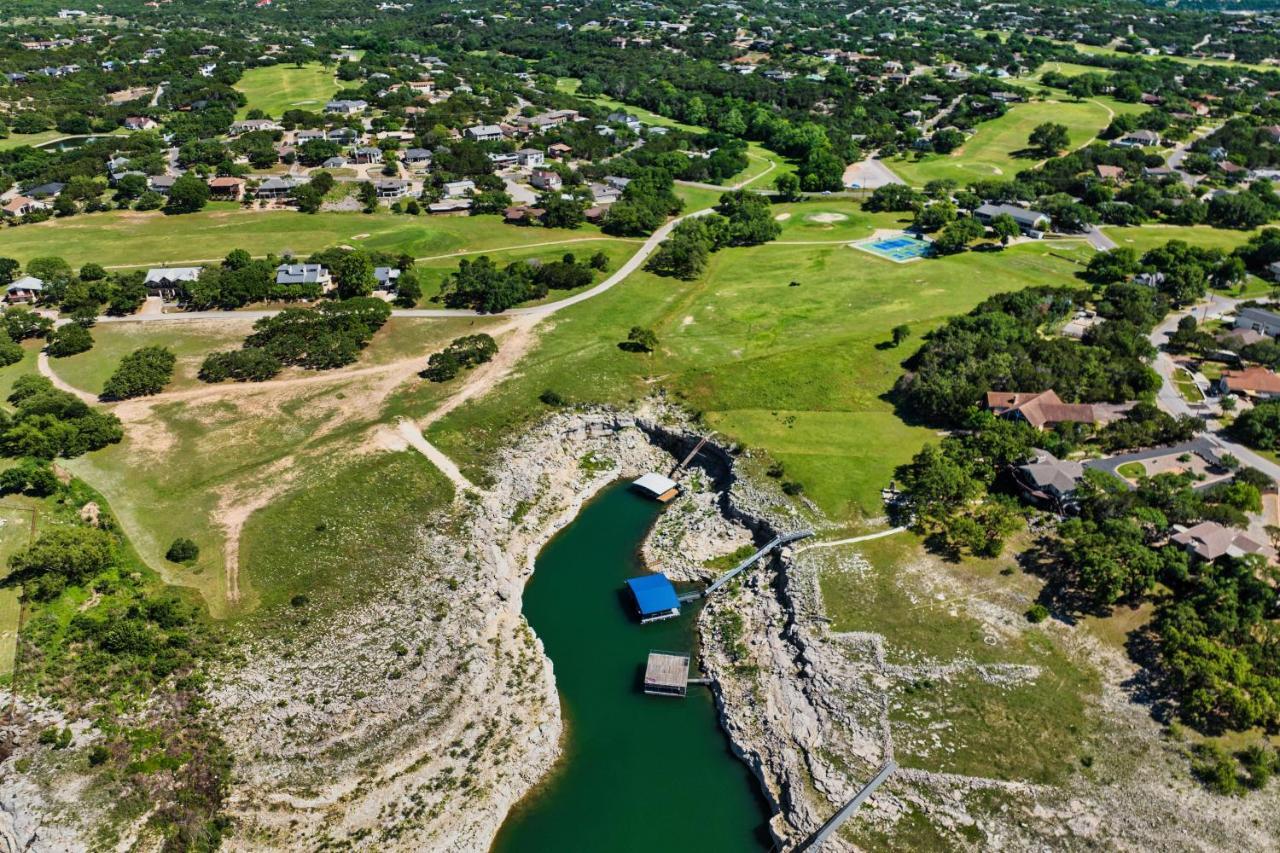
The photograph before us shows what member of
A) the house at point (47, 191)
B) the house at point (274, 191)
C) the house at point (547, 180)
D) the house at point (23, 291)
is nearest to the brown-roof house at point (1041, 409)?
the house at point (547, 180)

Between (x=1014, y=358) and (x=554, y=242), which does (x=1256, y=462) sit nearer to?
(x=1014, y=358)

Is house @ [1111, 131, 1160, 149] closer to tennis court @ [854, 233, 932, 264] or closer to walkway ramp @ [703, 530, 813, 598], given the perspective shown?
tennis court @ [854, 233, 932, 264]

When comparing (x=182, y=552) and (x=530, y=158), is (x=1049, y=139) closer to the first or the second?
(x=530, y=158)

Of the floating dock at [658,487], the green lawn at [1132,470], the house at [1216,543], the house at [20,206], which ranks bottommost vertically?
the house at [20,206]

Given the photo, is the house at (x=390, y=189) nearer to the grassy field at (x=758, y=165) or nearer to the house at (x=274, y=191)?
the house at (x=274, y=191)

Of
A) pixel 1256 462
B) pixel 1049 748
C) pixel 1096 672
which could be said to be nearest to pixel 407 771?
pixel 1049 748

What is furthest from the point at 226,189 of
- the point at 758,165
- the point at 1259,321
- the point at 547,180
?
the point at 1259,321

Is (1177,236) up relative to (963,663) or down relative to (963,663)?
up
